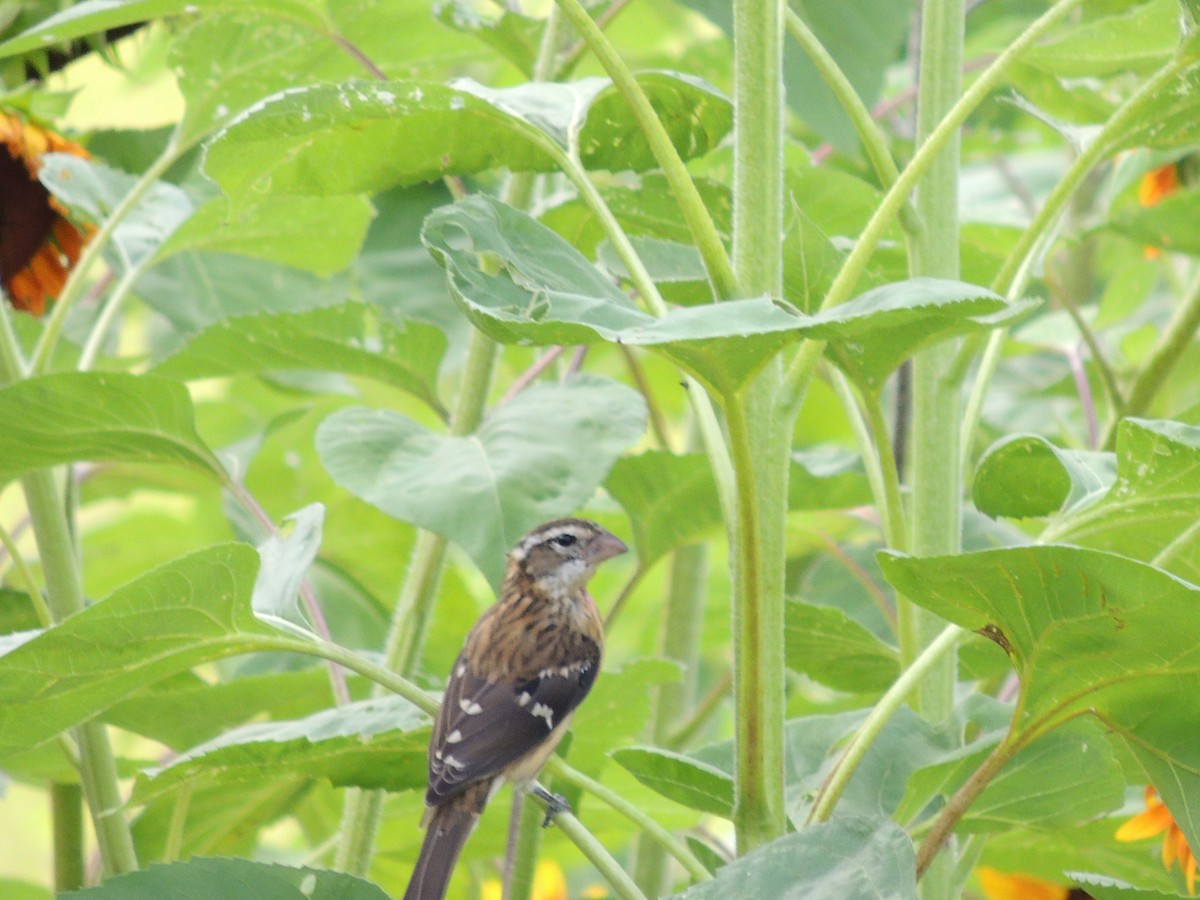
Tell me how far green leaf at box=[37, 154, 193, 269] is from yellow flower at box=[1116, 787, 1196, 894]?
4.45 ft

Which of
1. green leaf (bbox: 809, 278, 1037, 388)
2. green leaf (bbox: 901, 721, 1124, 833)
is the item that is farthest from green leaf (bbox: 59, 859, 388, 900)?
green leaf (bbox: 809, 278, 1037, 388)

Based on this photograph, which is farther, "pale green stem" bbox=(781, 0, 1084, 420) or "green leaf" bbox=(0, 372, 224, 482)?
"green leaf" bbox=(0, 372, 224, 482)

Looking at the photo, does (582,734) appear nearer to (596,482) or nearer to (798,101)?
(596,482)

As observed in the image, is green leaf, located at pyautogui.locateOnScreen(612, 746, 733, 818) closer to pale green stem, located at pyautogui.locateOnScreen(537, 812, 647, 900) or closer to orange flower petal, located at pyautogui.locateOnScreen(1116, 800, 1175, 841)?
pale green stem, located at pyautogui.locateOnScreen(537, 812, 647, 900)

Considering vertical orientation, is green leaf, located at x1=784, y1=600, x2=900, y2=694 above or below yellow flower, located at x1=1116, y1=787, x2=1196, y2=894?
above

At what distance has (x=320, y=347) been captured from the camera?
1584 millimetres

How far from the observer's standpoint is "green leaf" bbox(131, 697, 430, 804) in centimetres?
115

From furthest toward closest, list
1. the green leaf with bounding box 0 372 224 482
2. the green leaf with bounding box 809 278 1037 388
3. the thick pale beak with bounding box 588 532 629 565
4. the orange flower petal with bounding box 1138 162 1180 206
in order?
the orange flower petal with bounding box 1138 162 1180 206 < the thick pale beak with bounding box 588 532 629 565 < the green leaf with bounding box 0 372 224 482 < the green leaf with bounding box 809 278 1037 388

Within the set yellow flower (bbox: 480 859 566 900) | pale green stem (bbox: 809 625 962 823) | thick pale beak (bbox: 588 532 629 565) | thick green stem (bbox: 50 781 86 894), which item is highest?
pale green stem (bbox: 809 625 962 823)

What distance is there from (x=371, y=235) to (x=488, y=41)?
58cm

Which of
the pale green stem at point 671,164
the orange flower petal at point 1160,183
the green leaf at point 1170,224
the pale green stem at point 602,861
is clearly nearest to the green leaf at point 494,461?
the pale green stem at point 602,861

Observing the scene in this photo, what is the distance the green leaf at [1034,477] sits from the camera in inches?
45.4

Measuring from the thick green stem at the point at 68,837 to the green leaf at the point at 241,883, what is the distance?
1.84 ft

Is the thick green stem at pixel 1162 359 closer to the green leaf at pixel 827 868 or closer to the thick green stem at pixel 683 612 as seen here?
the thick green stem at pixel 683 612
